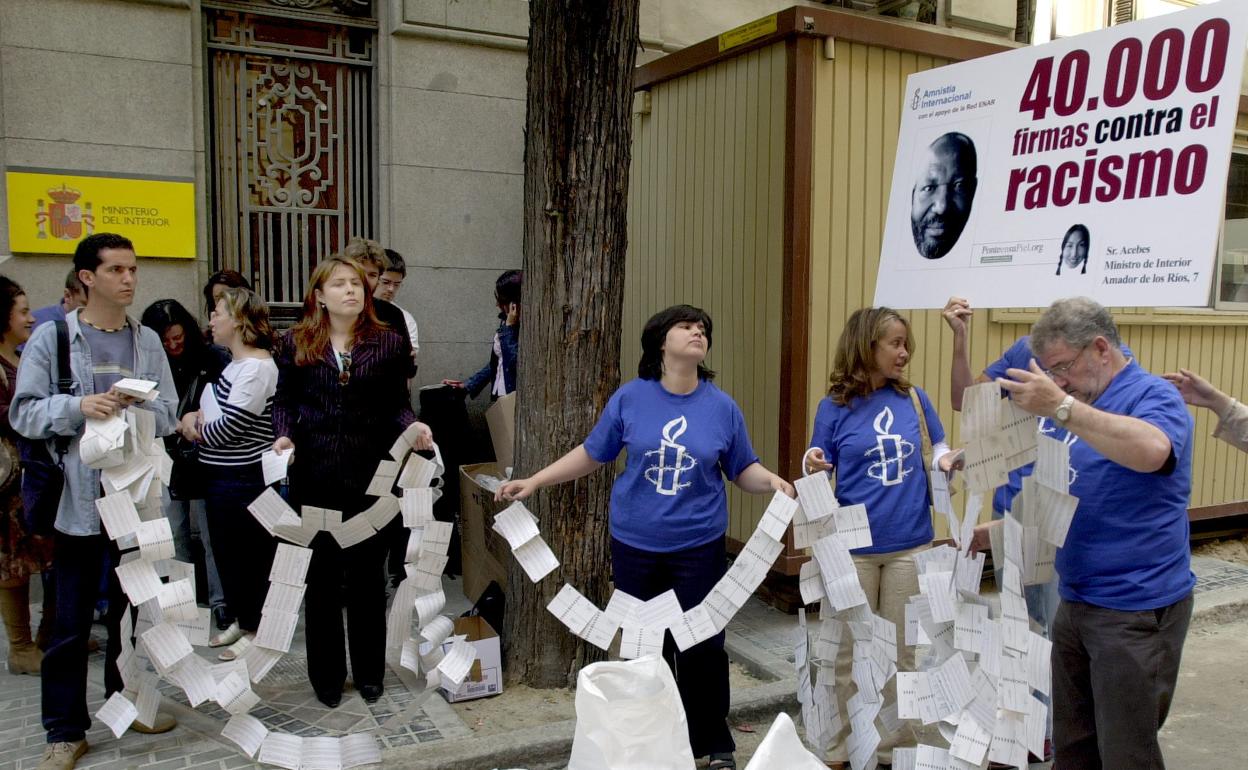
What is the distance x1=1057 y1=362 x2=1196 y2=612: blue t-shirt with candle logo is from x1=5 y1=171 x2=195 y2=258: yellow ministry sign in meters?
5.27

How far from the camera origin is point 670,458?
3.47 m

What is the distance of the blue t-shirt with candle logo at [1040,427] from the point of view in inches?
115

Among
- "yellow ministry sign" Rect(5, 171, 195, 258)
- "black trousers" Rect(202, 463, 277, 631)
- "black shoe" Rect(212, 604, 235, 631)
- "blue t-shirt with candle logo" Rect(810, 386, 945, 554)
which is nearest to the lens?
"blue t-shirt with candle logo" Rect(810, 386, 945, 554)

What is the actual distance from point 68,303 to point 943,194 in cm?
405

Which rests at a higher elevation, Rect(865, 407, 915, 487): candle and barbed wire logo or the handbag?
Rect(865, 407, 915, 487): candle and barbed wire logo

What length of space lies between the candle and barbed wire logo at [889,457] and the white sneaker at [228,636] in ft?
10.6

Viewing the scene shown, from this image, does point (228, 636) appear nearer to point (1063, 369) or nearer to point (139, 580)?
point (139, 580)

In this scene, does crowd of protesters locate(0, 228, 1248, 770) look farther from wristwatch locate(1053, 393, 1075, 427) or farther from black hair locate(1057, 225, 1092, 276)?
black hair locate(1057, 225, 1092, 276)

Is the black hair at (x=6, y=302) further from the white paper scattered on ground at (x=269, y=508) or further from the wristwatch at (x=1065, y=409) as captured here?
the wristwatch at (x=1065, y=409)

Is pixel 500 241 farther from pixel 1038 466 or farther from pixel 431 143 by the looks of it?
pixel 1038 466

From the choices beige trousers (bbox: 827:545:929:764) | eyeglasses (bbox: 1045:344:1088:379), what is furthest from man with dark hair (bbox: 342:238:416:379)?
eyeglasses (bbox: 1045:344:1088:379)

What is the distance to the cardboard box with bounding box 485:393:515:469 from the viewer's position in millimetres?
4991

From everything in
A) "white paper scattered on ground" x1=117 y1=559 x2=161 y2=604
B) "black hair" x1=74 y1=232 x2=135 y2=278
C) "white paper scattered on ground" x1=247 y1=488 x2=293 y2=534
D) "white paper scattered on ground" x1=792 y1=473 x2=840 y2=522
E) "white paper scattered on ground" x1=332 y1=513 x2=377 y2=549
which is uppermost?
"black hair" x1=74 y1=232 x2=135 y2=278

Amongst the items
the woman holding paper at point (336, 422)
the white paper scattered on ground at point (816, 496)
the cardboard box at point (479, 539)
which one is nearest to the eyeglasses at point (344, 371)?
the woman holding paper at point (336, 422)
